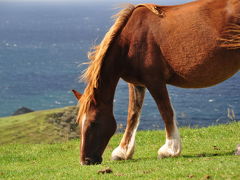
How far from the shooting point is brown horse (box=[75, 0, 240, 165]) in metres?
8.79

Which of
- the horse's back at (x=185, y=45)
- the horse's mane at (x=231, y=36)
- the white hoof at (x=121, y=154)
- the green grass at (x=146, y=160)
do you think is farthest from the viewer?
the white hoof at (x=121, y=154)

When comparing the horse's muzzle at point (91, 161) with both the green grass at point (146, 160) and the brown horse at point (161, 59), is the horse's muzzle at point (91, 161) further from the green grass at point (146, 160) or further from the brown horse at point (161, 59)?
the green grass at point (146, 160)

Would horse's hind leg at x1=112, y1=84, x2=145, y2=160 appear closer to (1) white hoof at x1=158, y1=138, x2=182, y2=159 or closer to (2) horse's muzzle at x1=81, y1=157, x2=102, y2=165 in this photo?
(2) horse's muzzle at x1=81, y1=157, x2=102, y2=165

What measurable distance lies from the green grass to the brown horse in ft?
1.94

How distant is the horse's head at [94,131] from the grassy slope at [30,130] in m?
8.74

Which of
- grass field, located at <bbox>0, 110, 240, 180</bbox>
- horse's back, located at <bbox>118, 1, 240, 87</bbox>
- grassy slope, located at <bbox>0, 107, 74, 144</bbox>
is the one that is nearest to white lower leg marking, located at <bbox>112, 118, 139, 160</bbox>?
grass field, located at <bbox>0, 110, 240, 180</bbox>

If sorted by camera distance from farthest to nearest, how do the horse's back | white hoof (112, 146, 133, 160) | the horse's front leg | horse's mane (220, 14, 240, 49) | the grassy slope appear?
1. the grassy slope
2. white hoof (112, 146, 133, 160)
3. the horse's front leg
4. the horse's back
5. horse's mane (220, 14, 240, 49)

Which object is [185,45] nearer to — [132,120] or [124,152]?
[132,120]

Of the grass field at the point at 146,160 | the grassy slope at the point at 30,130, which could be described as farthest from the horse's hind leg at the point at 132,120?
the grassy slope at the point at 30,130

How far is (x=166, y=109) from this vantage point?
8.91 metres

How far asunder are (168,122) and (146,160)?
815 mm

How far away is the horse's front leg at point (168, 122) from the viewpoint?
8.88m

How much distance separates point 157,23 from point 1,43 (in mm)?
142633

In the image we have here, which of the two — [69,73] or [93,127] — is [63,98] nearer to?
[69,73]
